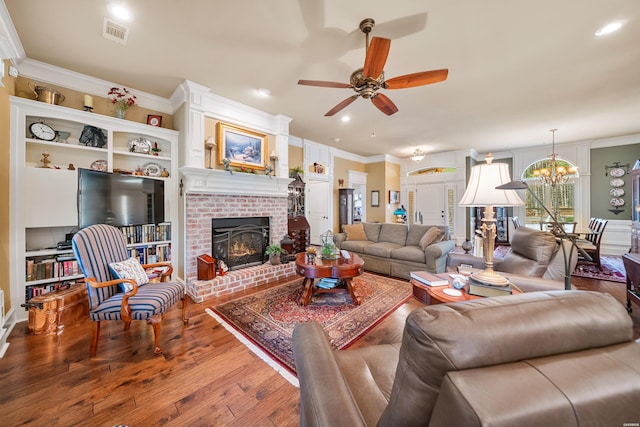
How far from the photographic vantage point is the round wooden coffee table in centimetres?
267

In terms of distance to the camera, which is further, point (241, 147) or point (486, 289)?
point (241, 147)

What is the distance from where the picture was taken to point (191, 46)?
94.0 inches

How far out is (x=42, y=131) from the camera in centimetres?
261

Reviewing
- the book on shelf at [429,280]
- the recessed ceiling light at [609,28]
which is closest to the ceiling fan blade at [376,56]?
the book on shelf at [429,280]

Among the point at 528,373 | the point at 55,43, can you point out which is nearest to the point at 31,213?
the point at 55,43

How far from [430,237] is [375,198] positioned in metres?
3.59

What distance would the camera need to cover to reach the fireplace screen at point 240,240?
3.55 m

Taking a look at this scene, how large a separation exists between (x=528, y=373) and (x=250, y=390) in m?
1.63

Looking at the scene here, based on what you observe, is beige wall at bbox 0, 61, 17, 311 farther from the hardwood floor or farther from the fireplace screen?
the fireplace screen

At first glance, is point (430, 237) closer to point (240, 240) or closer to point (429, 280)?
point (429, 280)

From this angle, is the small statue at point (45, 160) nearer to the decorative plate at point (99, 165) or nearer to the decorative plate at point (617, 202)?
the decorative plate at point (99, 165)

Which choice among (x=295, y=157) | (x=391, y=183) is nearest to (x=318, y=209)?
(x=295, y=157)

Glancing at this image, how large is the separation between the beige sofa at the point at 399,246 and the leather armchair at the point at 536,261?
1.04m

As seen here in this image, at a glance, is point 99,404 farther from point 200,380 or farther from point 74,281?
point 74,281
